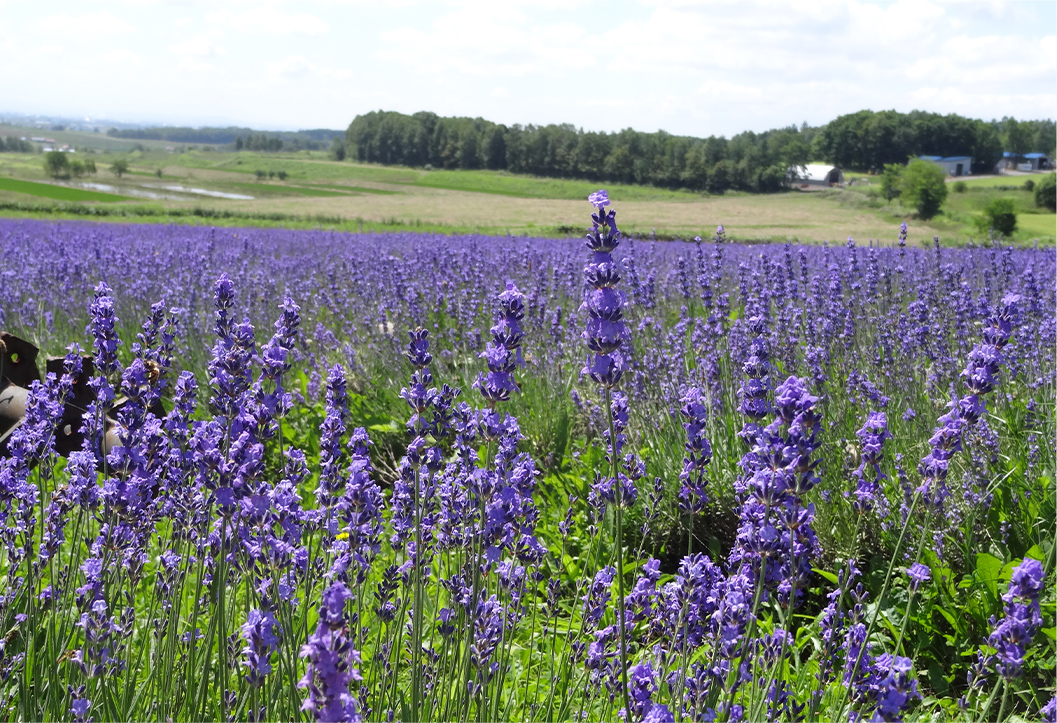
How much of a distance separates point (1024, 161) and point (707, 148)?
37.8m

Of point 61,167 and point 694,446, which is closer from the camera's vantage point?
point 694,446

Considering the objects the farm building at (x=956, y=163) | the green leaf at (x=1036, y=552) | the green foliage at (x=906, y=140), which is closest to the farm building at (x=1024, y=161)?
the green foliage at (x=906, y=140)

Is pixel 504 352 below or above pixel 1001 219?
below

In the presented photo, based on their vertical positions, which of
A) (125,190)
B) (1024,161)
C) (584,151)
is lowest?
(125,190)

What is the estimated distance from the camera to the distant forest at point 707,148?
5753 cm

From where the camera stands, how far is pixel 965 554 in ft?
9.30

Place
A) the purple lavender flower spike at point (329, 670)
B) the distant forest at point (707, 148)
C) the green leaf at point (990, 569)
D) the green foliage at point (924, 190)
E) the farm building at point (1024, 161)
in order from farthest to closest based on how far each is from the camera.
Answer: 1. the farm building at point (1024, 161)
2. the distant forest at point (707, 148)
3. the green foliage at point (924, 190)
4. the green leaf at point (990, 569)
5. the purple lavender flower spike at point (329, 670)

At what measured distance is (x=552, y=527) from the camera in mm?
3406

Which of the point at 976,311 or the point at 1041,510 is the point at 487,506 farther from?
the point at 976,311

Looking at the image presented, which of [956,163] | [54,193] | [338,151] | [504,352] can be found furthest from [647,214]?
[338,151]

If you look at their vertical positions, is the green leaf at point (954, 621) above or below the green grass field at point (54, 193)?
below

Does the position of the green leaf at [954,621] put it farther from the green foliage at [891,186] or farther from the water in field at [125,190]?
the green foliage at [891,186]

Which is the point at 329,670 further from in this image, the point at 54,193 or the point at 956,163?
the point at 956,163

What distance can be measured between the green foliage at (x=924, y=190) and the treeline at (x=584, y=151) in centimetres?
1334
